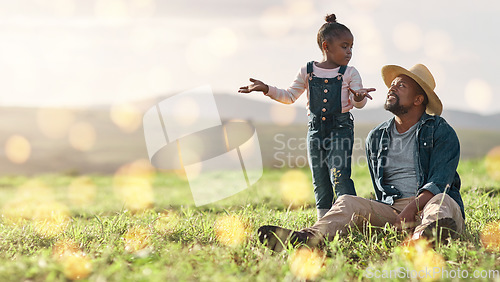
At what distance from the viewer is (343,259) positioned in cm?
344

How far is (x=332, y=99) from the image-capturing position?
4980 millimetres

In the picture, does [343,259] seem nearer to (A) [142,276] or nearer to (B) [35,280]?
(A) [142,276]

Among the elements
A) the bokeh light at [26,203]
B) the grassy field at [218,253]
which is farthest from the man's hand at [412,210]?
the bokeh light at [26,203]

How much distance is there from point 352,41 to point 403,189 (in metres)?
1.66

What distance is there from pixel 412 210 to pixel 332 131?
1.33 m

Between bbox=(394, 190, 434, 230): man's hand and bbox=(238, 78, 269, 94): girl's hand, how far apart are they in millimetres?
1879

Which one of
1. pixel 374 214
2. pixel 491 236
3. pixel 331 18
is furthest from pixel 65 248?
pixel 491 236

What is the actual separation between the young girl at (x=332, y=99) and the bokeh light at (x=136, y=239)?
1.76 meters

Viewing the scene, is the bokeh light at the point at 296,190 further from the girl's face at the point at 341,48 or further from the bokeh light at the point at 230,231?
the girl's face at the point at 341,48

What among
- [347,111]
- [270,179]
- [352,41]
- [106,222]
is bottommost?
[270,179]

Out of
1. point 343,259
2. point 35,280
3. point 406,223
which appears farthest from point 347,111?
point 35,280

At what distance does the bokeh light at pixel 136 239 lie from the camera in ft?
12.4

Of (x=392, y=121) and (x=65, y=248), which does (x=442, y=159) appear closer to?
(x=392, y=121)

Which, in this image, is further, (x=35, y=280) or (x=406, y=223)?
(x=406, y=223)
